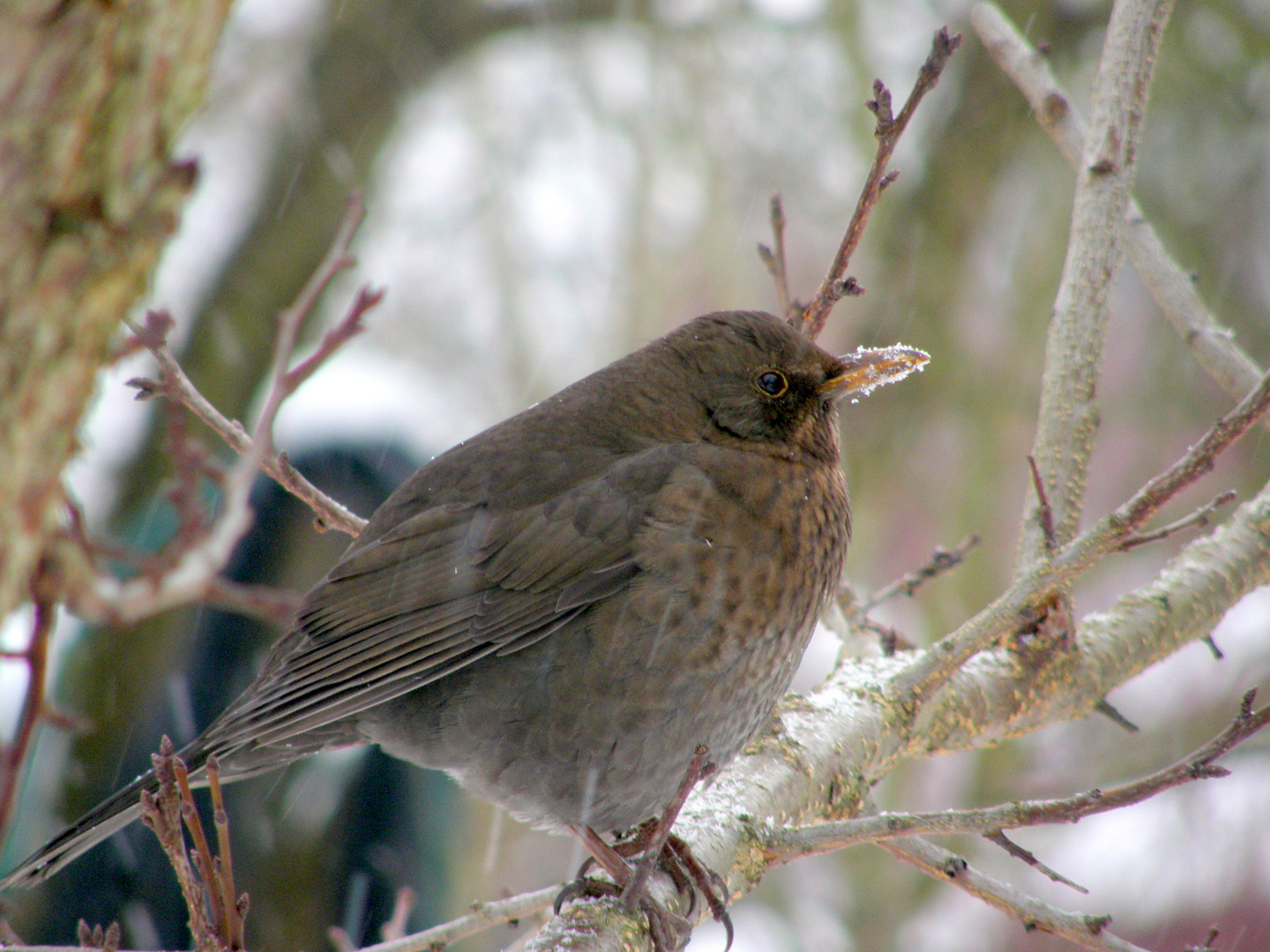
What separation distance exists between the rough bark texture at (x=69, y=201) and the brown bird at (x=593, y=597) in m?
1.64

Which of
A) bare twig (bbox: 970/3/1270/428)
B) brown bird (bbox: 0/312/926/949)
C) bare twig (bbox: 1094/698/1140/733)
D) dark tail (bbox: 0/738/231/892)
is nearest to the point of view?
dark tail (bbox: 0/738/231/892)

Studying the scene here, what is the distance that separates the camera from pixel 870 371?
332 cm

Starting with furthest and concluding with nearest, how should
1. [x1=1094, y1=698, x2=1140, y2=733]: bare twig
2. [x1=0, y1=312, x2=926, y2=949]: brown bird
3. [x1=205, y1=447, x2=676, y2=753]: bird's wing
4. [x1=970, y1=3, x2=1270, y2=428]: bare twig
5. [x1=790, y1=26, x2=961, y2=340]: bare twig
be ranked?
[x1=970, y1=3, x2=1270, y2=428]: bare twig, [x1=1094, y1=698, x2=1140, y2=733]: bare twig, [x1=205, y1=447, x2=676, y2=753]: bird's wing, [x1=0, y1=312, x2=926, y2=949]: brown bird, [x1=790, y1=26, x2=961, y2=340]: bare twig

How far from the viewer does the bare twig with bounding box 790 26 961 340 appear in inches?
97.5

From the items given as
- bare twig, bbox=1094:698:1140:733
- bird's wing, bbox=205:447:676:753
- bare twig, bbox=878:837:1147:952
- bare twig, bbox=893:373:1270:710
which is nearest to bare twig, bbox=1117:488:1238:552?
bare twig, bbox=893:373:1270:710

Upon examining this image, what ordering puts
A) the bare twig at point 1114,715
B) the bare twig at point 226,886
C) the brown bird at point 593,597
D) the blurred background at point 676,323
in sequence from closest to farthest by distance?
1. the bare twig at point 226,886
2. the brown bird at point 593,597
3. the bare twig at point 1114,715
4. the blurred background at point 676,323

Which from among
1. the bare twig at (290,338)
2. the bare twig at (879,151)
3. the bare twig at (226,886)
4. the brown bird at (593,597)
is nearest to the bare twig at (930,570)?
the brown bird at (593,597)

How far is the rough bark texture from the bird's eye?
2359 millimetres

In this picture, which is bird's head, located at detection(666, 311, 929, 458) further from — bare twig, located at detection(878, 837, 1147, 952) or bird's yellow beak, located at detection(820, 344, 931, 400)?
bare twig, located at detection(878, 837, 1147, 952)

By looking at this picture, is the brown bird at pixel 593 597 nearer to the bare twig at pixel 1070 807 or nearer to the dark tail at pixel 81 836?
the dark tail at pixel 81 836

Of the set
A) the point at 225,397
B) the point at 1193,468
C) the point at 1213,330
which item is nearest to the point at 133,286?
the point at 1193,468

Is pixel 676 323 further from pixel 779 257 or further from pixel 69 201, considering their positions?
pixel 69 201

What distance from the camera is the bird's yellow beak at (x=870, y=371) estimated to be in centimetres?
324

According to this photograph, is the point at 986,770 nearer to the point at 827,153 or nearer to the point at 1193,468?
the point at 827,153
